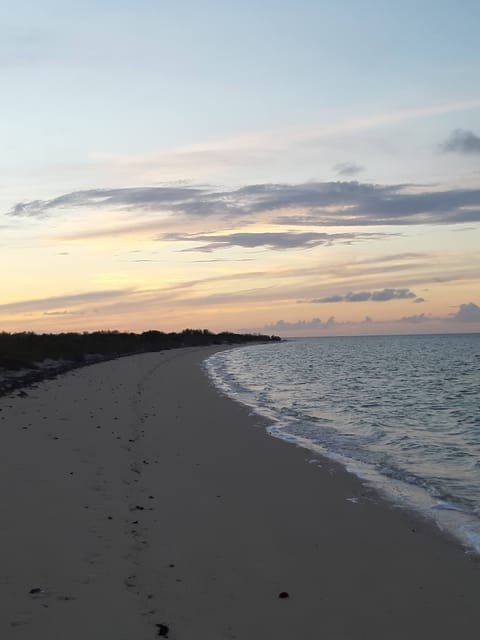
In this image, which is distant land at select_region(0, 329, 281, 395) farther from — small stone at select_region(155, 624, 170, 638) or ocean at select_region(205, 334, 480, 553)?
small stone at select_region(155, 624, 170, 638)

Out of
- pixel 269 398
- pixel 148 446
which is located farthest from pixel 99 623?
pixel 269 398

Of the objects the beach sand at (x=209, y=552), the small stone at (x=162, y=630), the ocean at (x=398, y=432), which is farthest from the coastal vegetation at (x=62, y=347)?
the small stone at (x=162, y=630)

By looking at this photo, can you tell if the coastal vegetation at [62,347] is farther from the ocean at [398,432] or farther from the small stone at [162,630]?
the small stone at [162,630]

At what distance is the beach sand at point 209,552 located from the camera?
5.09m

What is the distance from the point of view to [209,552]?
6.79 meters

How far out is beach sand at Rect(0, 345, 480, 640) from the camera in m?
5.09

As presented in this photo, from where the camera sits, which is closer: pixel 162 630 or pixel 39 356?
pixel 162 630

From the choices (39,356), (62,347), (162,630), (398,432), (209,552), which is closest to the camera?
(162,630)

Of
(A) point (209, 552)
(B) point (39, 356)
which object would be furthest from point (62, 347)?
(A) point (209, 552)

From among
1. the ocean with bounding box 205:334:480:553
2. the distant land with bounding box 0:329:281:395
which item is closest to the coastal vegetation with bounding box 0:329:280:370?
the distant land with bounding box 0:329:281:395

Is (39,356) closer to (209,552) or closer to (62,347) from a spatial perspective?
(62,347)

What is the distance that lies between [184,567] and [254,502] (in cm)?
298

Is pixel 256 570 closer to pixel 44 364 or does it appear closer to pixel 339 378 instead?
pixel 339 378

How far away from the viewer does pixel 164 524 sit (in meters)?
7.66
